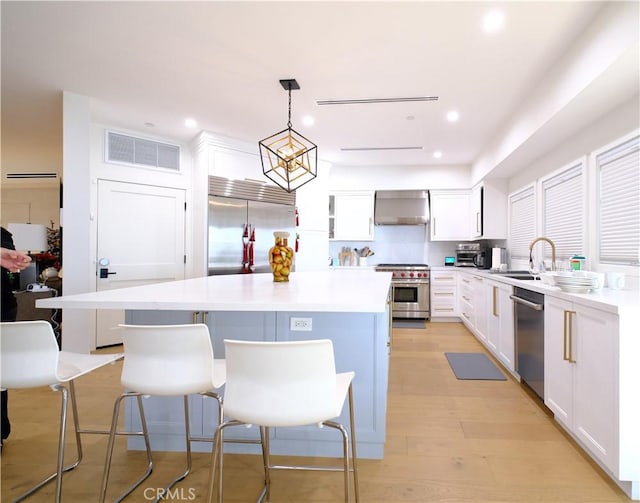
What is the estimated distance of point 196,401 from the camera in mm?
2152

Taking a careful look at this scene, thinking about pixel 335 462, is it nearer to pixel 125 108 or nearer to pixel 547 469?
pixel 547 469

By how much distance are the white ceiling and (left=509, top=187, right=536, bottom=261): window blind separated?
937 millimetres

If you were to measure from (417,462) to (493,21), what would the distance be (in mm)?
2621

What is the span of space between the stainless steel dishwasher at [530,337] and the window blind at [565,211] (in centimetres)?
75

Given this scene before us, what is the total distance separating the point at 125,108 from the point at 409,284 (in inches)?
181

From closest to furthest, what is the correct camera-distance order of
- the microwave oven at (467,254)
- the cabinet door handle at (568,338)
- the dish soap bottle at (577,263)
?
the cabinet door handle at (568,338) < the dish soap bottle at (577,263) < the microwave oven at (467,254)

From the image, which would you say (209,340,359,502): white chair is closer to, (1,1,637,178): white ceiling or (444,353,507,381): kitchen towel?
(1,1,637,178): white ceiling

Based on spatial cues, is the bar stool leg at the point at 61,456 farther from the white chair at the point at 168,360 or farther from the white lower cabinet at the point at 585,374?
the white lower cabinet at the point at 585,374

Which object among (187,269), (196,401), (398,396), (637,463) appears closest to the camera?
(637,463)

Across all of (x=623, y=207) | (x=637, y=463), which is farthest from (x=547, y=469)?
(x=623, y=207)

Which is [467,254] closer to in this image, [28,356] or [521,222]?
[521,222]

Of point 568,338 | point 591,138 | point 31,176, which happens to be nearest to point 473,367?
point 568,338

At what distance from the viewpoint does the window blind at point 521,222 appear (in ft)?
14.8

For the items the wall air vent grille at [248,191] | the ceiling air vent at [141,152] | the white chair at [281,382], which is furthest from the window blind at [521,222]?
the ceiling air vent at [141,152]
